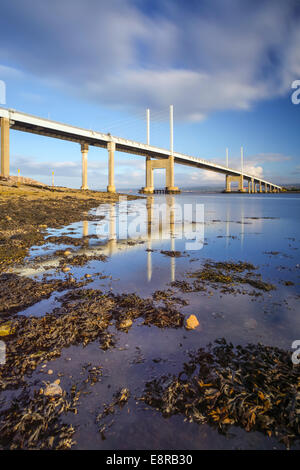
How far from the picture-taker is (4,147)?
28.4m

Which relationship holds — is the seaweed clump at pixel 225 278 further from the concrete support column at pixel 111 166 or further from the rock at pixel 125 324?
the concrete support column at pixel 111 166

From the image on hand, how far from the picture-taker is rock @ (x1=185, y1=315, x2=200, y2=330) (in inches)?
87.6

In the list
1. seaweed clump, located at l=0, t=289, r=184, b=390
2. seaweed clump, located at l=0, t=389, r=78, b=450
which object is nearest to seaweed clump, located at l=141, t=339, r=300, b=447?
seaweed clump, located at l=0, t=389, r=78, b=450

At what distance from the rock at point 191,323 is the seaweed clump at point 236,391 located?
1.12 ft

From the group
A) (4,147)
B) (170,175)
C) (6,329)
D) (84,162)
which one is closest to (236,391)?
(6,329)

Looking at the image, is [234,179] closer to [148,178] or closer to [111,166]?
[148,178]

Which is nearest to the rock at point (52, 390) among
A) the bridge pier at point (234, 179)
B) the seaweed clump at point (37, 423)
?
the seaweed clump at point (37, 423)

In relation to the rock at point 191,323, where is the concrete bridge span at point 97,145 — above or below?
above

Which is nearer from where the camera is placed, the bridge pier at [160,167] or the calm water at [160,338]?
the calm water at [160,338]

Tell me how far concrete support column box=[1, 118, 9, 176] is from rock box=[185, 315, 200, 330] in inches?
1260

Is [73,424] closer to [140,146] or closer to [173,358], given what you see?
[173,358]

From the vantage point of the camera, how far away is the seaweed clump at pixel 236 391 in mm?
1313
